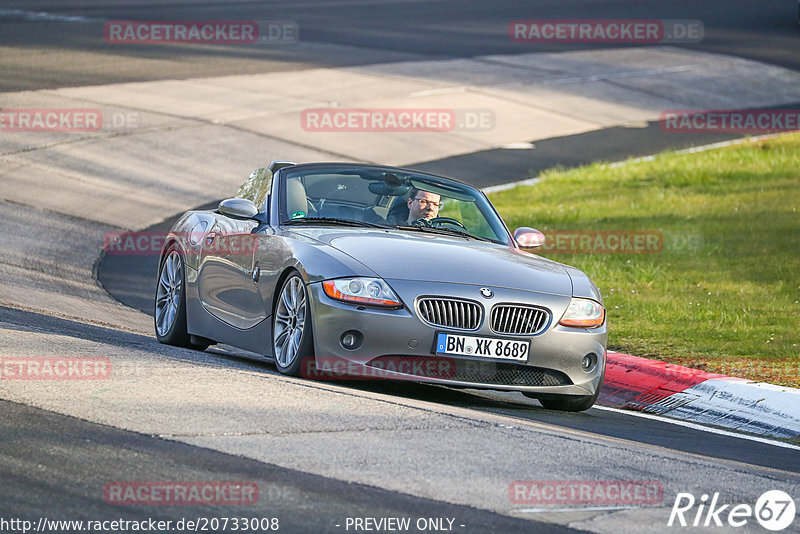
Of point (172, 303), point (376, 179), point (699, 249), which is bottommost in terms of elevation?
point (699, 249)

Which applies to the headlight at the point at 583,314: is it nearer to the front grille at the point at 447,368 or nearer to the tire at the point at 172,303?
the front grille at the point at 447,368

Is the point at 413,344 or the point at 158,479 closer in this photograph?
the point at 158,479

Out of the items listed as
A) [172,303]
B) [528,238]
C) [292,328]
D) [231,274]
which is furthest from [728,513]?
[172,303]

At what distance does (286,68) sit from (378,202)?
66.5ft

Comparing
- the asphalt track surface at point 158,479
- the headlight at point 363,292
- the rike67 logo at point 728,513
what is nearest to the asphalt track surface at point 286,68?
the asphalt track surface at point 158,479

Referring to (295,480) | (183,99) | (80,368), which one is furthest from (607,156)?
(295,480)

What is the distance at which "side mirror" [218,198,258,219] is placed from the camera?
367 inches

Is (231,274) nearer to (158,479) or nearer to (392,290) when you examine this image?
(392,290)

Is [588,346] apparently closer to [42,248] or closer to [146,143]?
[42,248]

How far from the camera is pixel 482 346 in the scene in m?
8.16

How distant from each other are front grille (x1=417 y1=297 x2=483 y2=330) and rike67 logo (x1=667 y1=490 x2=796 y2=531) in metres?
2.14

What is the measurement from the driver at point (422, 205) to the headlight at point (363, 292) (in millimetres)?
1419

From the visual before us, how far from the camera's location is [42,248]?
1566 centimetres

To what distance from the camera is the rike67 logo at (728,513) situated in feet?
19.5
